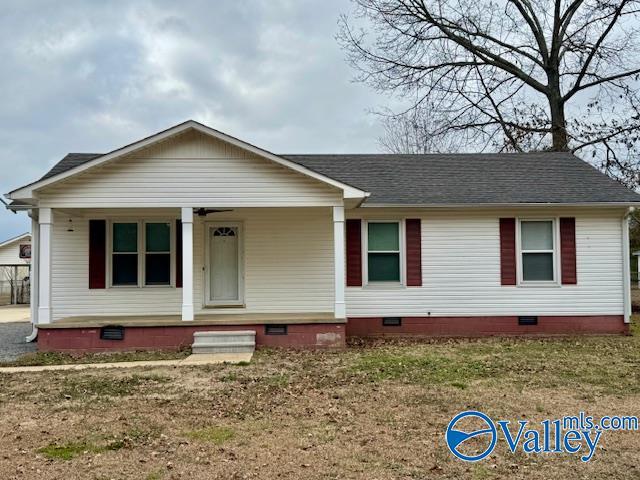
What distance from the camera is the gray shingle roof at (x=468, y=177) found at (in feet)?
37.1

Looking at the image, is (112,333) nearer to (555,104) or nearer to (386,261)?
(386,261)

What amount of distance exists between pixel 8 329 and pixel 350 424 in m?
11.8

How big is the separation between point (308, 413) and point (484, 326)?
22.0 feet

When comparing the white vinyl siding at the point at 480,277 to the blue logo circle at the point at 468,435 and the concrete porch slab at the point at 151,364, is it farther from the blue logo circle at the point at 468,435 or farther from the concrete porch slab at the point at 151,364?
the blue logo circle at the point at 468,435

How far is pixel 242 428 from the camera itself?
5.25 metres

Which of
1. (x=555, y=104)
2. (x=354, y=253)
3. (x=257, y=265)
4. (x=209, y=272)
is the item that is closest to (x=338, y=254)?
(x=354, y=253)

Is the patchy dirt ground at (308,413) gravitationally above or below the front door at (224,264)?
below

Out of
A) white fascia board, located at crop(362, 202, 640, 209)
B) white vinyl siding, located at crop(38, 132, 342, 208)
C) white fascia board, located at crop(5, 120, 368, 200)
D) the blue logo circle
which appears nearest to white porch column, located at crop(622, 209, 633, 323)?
white fascia board, located at crop(362, 202, 640, 209)

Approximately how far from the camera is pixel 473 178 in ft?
40.4

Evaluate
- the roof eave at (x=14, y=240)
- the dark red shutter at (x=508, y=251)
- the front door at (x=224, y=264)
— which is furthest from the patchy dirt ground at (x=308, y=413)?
the roof eave at (x=14, y=240)

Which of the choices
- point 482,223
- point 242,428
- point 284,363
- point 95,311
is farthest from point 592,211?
point 95,311

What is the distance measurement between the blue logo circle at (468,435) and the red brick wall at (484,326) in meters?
5.69

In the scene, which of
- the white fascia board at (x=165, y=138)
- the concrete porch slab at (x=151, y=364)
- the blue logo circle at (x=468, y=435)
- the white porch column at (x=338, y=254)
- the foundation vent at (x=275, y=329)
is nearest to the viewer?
the blue logo circle at (x=468, y=435)

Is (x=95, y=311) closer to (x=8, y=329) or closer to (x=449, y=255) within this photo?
(x=8, y=329)
